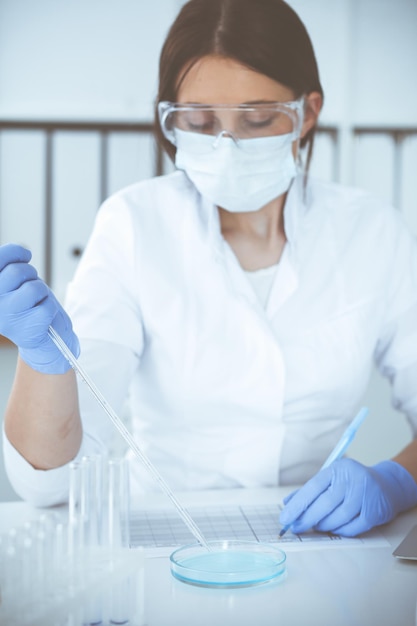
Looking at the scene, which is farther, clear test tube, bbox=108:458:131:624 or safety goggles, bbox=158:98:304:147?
safety goggles, bbox=158:98:304:147

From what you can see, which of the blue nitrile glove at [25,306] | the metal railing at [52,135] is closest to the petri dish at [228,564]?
the blue nitrile glove at [25,306]

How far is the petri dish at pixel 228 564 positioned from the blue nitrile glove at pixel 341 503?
0.43 ft

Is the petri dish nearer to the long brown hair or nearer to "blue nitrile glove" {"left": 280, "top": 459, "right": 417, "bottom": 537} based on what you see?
"blue nitrile glove" {"left": 280, "top": 459, "right": 417, "bottom": 537}

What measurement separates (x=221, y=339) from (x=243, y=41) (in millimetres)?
555

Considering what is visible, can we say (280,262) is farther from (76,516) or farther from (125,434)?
(76,516)

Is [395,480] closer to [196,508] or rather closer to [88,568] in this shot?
[196,508]

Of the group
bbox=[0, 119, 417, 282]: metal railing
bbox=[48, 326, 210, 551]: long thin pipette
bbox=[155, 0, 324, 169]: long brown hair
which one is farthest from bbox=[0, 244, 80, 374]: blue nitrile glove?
bbox=[0, 119, 417, 282]: metal railing

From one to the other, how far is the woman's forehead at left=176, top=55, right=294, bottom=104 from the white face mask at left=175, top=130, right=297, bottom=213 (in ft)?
0.24

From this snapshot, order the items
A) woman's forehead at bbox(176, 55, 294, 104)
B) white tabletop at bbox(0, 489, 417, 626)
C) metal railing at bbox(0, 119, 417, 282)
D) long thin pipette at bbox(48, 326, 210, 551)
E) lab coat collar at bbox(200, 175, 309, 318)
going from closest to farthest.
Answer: white tabletop at bbox(0, 489, 417, 626) < long thin pipette at bbox(48, 326, 210, 551) < woman's forehead at bbox(176, 55, 294, 104) < lab coat collar at bbox(200, 175, 309, 318) < metal railing at bbox(0, 119, 417, 282)

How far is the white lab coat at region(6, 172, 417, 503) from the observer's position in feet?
5.17

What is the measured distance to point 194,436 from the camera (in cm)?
161

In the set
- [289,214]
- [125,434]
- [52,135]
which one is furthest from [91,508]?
[52,135]

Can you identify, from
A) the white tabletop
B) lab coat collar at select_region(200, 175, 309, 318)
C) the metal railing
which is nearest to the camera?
the white tabletop

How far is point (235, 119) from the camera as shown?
1520 mm
